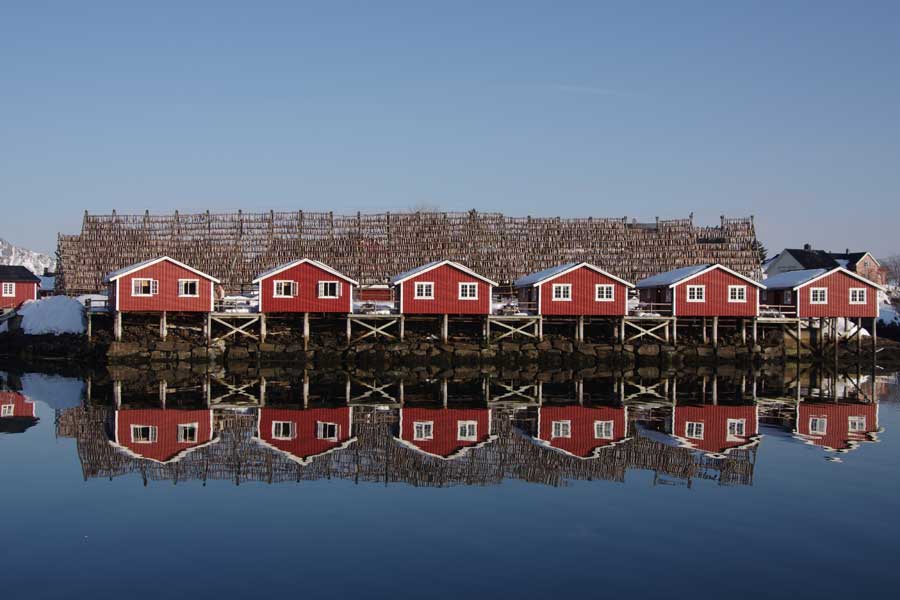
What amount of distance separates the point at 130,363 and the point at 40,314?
417 inches

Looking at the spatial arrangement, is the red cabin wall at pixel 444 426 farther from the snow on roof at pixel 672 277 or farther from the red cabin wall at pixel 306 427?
the snow on roof at pixel 672 277

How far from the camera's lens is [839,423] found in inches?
1136

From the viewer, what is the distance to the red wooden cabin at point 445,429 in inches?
925

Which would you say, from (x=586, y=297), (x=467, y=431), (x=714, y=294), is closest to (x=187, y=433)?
(x=467, y=431)

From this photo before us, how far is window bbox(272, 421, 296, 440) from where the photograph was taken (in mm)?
24719

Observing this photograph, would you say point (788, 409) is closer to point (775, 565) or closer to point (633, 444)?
point (633, 444)

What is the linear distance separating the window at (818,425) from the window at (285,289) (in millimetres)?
27850

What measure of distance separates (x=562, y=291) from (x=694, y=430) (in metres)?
24.2

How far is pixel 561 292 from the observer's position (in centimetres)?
5044

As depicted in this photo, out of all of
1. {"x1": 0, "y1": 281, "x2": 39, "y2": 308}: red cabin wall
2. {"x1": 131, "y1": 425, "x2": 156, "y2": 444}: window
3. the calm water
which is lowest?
the calm water

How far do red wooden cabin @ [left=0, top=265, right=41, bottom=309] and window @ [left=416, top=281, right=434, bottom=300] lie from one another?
104ft

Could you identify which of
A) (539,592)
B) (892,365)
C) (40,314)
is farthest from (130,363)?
(892,365)

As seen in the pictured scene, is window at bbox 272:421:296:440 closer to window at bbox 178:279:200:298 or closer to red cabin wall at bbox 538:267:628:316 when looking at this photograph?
window at bbox 178:279:200:298

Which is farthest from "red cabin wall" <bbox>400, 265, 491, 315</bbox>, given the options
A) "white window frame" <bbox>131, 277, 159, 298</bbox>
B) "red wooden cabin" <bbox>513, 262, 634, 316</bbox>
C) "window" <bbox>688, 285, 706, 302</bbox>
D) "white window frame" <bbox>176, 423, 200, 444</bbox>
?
"white window frame" <bbox>176, 423, 200, 444</bbox>
